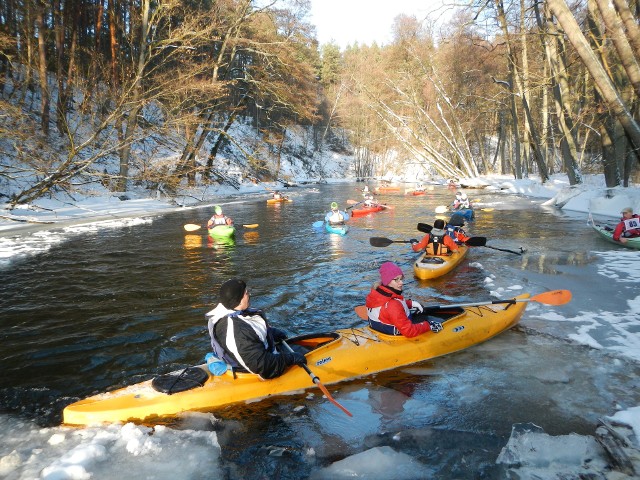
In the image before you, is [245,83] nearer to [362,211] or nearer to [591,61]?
[362,211]

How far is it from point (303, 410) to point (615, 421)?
2.34m

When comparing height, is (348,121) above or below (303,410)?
above

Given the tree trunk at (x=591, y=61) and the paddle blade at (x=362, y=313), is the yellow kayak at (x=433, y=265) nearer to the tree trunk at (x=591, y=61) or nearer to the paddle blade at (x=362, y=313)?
the paddle blade at (x=362, y=313)

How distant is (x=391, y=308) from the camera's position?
4.78 m

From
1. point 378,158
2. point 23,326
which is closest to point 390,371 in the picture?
point 23,326

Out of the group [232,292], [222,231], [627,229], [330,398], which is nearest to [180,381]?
[232,292]

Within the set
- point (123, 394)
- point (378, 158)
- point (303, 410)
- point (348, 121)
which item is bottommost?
point (303, 410)

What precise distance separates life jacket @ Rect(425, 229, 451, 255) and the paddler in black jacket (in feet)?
16.7

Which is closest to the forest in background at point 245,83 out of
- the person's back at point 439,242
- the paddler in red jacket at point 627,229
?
the paddler in red jacket at point 627,229

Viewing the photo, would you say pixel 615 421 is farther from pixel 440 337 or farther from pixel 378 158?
pixel 378 158

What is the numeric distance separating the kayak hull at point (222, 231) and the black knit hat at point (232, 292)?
8.50 meters

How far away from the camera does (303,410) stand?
3.90 meters

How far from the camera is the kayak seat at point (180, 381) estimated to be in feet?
12.3

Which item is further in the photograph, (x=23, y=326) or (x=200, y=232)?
(x=200, y=232)
